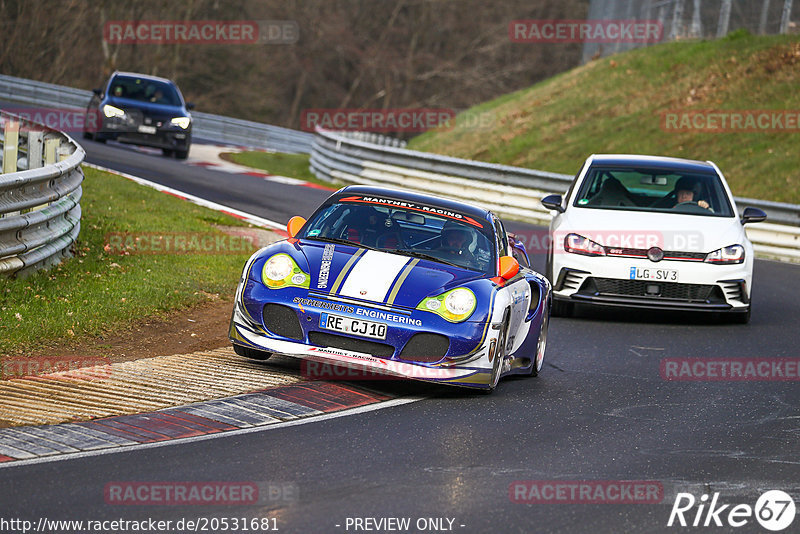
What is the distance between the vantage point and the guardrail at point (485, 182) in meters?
20.1

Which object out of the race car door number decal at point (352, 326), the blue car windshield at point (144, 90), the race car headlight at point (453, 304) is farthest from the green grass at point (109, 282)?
the blue car windshield at point (144, 90)

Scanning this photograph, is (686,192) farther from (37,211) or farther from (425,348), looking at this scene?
(37,211)

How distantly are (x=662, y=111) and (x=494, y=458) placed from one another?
2521 centimetres

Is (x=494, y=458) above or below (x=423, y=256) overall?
below

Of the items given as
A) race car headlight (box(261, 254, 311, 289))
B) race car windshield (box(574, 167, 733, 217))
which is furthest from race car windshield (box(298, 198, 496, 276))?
race car windshield (box(574, 167, 733, 217))

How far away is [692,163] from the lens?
Answer: 1335 centimetres

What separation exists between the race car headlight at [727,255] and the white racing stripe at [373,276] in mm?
4657

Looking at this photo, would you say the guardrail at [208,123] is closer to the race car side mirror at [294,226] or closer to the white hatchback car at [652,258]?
the white hatchback car at [652,258]

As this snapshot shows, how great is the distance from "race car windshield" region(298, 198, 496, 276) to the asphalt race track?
0.96 metres

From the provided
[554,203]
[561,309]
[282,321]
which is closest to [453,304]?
[282,321]

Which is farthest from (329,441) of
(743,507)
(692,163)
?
(692,163)

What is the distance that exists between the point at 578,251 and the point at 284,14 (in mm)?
50718

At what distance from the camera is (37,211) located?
34.4 ft

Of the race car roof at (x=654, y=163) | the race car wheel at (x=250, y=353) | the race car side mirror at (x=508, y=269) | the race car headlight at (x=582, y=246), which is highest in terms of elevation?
the race car roof at (x=654, y=163)
